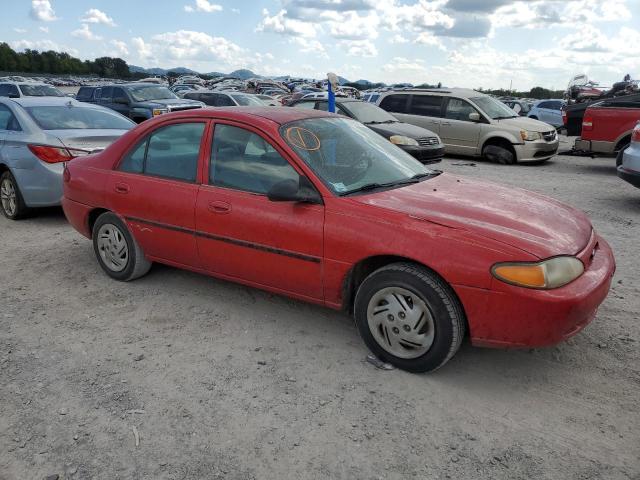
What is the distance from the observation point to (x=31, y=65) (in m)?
116

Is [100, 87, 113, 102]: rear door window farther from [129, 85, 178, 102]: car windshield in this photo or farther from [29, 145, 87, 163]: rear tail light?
[29, 145, 87, 163]: rear tail light

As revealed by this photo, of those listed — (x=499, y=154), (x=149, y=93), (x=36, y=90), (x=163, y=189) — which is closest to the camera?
(x=163, y=189)

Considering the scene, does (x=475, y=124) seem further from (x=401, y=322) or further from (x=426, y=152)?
(x=401, y=322)

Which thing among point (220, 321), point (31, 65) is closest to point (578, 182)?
point (220, 321)

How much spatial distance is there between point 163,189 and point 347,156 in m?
1.48

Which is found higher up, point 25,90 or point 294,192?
point 294,192

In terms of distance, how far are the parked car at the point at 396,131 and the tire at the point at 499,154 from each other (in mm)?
1860

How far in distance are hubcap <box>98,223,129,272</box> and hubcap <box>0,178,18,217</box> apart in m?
2.79

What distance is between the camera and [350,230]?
3.34m

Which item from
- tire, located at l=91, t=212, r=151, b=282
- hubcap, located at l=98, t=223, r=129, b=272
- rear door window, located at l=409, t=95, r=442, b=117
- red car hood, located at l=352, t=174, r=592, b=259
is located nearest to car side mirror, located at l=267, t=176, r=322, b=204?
red car hood, located at l=352, t=174, r=592, b=259

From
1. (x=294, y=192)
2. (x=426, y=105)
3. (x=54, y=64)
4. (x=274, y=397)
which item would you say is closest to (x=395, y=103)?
(x=426, y=105)

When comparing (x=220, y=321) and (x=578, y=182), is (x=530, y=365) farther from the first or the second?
(x=578, y=182)

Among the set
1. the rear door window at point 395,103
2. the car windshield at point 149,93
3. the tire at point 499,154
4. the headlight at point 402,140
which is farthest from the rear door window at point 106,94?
the tire at point 499,154

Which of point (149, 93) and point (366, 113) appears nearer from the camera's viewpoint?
point (366, 113)
